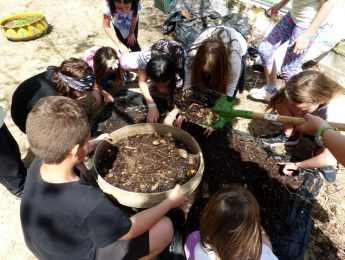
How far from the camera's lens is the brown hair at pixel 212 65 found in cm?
233

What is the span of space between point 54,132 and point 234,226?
0.96 m

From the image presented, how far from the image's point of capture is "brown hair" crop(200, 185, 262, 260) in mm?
1394

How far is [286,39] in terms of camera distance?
10.3ft

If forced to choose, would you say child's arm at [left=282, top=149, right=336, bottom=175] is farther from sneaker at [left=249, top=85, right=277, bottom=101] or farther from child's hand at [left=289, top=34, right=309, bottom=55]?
sneaker at [left=249, top=85, right=277, bottom=101]

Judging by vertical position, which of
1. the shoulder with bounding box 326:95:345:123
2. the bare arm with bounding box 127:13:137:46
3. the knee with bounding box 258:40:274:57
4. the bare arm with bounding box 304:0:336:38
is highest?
the bare arm with bounding box 304:0:336:38

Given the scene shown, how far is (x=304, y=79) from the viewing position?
2.32 meters

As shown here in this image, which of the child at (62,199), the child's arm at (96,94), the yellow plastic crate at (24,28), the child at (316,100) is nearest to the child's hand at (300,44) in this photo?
the child at (316,100)

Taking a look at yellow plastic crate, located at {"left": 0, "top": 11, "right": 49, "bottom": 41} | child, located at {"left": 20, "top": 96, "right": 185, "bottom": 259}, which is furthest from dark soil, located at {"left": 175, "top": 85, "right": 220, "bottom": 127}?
yellow plastic crate, located at {"left": 0, "top": 11, "right": 49, "bottom": 41}

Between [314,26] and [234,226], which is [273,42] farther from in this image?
[234,226]

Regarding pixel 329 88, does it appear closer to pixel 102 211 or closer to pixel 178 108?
pixel 178 108

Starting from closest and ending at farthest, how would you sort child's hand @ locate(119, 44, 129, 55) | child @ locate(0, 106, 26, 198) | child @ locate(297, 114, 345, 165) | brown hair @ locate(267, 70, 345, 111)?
child @ locate(297, 114, 345, 165) → child @ locate(0, 106, 26, 198) → brown hair @ locate(267, 70, 345, 111) → child's hand @ locate(119, 44, 129, 55)

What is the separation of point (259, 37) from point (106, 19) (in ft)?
7.55

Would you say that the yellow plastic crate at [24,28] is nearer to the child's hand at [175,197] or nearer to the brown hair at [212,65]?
the brown hair at [212,65]

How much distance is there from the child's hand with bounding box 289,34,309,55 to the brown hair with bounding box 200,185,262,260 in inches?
74.5
